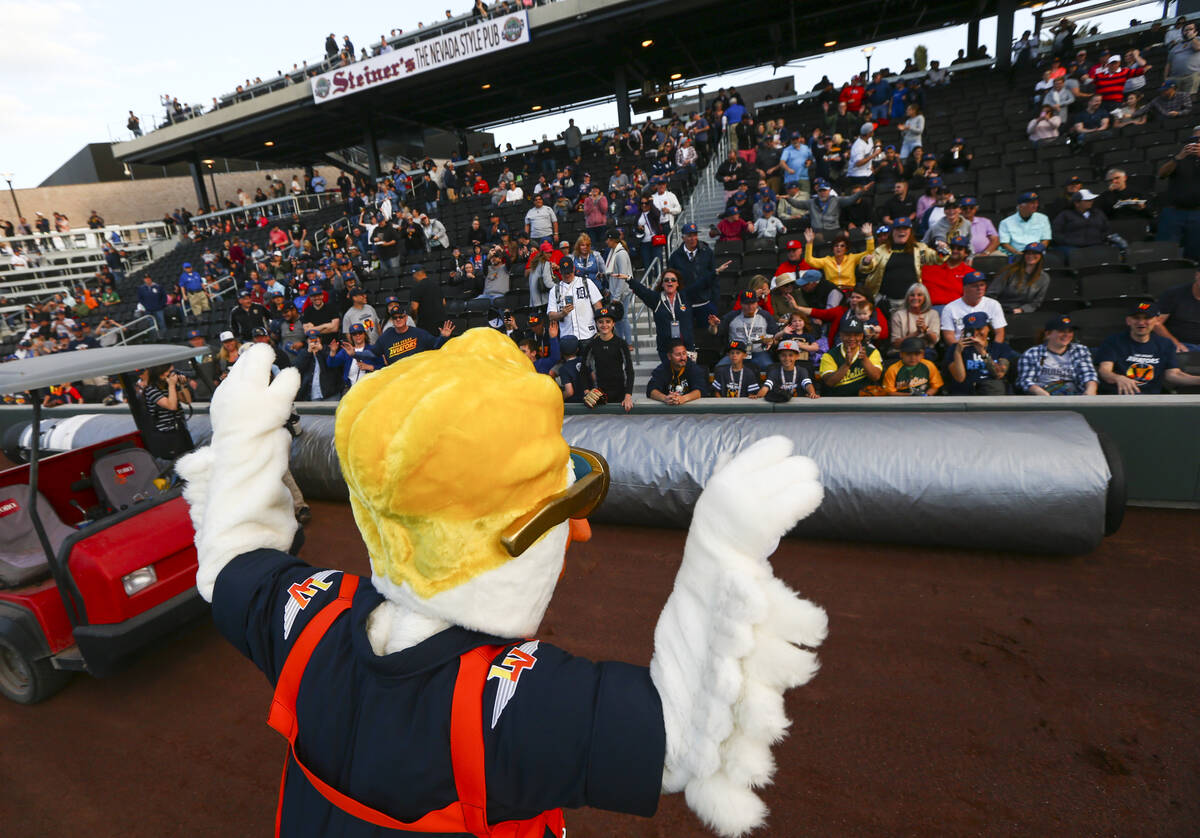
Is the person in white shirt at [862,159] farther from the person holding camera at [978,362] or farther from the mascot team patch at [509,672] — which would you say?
the mascot team patch at [509,672]

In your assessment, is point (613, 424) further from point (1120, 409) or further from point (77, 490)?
point (77, 490)

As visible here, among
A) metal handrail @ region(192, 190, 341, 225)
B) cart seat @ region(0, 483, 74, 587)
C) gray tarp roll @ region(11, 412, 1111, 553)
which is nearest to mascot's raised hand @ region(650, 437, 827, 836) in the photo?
gray tarp roll @ region(11, 412, 1111, 553)

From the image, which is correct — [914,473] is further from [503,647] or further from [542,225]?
[542,225]

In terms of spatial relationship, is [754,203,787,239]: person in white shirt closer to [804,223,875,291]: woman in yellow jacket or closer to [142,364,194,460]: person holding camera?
[804,223,875,291]: woman in yellow jacket

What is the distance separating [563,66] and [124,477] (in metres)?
21.8

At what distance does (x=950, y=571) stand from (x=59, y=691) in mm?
6107

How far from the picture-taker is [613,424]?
5.46 metres

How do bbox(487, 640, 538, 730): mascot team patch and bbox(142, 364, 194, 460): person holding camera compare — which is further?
bbox(142, 364, 194, 460): person holding camera

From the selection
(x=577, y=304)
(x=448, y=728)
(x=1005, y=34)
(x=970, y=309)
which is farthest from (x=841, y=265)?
(x=1005, y=34)

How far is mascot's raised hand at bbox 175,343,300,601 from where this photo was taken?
1388 millimetres

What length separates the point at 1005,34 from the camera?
15898mm

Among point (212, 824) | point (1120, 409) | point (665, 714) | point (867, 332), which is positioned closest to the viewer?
point (665, 714)

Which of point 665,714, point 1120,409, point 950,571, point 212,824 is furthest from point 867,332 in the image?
point 212,824

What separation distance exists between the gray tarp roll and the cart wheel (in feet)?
12.8
